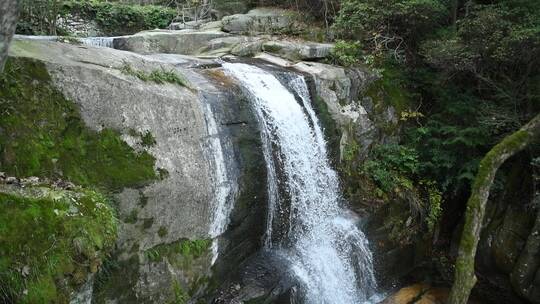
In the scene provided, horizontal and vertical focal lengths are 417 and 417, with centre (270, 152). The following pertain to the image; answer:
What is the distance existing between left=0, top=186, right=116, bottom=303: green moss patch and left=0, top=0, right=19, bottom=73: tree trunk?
4.57 feet

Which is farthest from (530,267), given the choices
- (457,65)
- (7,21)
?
(7,21)

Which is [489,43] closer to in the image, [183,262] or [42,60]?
[183,262]

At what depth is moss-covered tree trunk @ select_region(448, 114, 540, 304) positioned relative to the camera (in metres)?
6.49

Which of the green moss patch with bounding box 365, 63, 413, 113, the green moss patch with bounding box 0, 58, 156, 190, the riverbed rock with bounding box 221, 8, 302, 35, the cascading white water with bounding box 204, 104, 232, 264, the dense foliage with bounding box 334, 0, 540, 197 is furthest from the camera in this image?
the riverbed rock with bounding box 221, 8, 302, 35

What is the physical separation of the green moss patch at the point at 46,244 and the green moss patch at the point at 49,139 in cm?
46

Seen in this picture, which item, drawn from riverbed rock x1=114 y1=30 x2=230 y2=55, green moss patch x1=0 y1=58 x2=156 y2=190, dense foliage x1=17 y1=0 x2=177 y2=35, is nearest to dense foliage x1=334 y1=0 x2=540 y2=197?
riverbed rock x1=114 y1=30 x2=230 y2=55

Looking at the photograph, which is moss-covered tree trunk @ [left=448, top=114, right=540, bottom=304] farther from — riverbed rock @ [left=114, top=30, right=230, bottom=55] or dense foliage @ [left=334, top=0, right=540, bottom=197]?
riverbed rock @ [left=114, top=30, right=230, bottom=55]

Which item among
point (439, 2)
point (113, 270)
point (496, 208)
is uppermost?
point (439, 2)

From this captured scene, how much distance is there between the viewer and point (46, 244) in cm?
362

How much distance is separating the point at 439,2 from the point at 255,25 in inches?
188

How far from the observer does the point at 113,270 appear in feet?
15.1

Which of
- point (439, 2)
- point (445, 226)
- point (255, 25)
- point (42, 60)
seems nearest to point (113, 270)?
point (42, 60)

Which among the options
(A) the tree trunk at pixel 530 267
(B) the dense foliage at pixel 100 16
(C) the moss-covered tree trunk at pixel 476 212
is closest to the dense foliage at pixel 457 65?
(A) the tree trunk at pixel 530 267

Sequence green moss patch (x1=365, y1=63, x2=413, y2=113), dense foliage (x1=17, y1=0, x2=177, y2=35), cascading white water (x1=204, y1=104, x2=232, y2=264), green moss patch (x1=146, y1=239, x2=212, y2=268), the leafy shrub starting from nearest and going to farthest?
green moss patch (x1=146, y1=239, x2=212, y2=268) < cascading white water (x1=204, y1=104, x2=232, y2=264) < green moss patch (x1=365, y1=63, x2=413, y2=113) < the leafy shrub < dense foliage (x1=17, y1=0, x2=177, y2=35)
